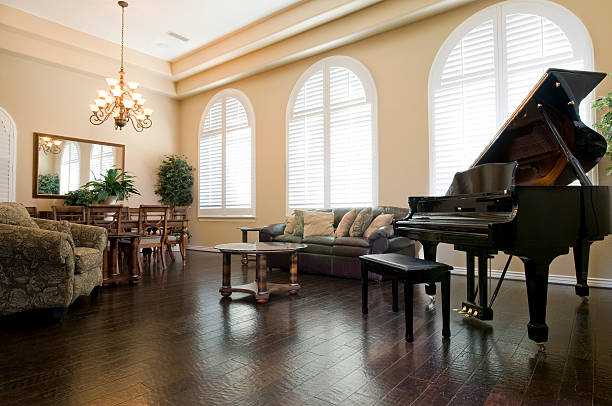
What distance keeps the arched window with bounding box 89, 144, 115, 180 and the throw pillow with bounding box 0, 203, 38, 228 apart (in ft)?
13.4

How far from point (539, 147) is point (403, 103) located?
2680 mm

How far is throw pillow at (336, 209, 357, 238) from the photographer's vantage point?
4969mm

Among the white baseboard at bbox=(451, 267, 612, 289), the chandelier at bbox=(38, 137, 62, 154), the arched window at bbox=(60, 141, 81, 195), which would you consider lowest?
the white baseboard at bbox=(451, 267, 612, 289)

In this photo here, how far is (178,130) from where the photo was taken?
8781 millimetres

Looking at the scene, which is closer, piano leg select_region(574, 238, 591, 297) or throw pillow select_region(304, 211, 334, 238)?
piano leg select_region(574, 238, 591, 297)

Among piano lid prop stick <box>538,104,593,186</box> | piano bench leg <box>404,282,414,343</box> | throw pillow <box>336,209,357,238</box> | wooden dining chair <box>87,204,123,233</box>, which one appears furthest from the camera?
wooden dining chair <box>87,204,123,233</box>

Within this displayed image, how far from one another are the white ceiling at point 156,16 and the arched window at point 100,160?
212 cm

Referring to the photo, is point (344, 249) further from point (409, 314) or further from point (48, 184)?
point (48, 184)

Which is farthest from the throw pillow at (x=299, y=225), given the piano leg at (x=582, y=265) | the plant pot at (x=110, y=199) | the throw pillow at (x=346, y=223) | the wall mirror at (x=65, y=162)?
the wall mirror at (x=65, y=162)

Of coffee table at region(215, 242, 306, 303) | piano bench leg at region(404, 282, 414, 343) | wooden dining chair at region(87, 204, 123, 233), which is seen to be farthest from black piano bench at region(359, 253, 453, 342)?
wooden dining chair at region(87, 204, 123, 233)

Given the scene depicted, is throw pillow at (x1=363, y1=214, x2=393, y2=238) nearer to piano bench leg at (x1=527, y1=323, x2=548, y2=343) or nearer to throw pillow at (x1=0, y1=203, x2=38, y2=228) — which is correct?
piano bench leg at (x1=527, y1=323, x2=548, y2=343)

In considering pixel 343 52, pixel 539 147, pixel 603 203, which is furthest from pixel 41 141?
pixel 603 203

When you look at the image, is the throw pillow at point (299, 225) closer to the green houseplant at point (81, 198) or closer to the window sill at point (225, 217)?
the window sill at point (225, 217)

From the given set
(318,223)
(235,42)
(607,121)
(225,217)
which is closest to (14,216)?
(318,223)
